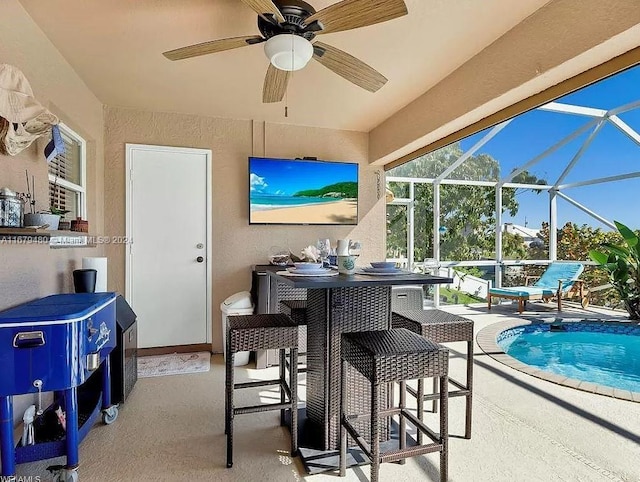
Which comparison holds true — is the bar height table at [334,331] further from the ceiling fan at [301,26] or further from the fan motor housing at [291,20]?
the fan motor housing at [291,20]

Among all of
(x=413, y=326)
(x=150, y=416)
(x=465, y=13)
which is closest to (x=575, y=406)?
(x=413, y=326)

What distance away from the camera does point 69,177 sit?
127 inches

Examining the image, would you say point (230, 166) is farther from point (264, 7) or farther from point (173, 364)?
point (264, 7)

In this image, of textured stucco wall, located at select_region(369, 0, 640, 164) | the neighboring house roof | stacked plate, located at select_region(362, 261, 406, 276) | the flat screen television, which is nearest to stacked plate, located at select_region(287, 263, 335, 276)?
stacked plate, located at select_region(362, 261, 406, 276)

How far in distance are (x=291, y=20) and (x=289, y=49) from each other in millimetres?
166

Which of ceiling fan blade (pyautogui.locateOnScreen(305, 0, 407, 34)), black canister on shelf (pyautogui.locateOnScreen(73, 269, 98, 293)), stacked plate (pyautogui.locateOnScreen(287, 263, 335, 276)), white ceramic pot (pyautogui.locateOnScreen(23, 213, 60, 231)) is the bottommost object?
black canister on shelf (pyautogui.locateOnScreen(73, 269, 98, 293))

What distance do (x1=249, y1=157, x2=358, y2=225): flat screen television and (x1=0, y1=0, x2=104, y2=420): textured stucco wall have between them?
5.58 ft

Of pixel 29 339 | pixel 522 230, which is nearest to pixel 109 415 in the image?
pixel 29 339

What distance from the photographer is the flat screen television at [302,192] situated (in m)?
4.14

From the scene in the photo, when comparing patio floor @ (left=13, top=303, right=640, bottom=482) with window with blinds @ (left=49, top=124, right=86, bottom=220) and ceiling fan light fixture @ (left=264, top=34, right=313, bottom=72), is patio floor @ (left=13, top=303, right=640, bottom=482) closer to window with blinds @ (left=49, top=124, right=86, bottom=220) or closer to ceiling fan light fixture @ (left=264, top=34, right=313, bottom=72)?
window with blinds @ (left=49, top=124, right=86, bottom=220)

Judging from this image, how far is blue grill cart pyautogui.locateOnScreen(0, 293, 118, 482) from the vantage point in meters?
1.67

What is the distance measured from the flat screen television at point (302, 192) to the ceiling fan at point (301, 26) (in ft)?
6.66

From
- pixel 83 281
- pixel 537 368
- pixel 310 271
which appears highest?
pixel 310 271

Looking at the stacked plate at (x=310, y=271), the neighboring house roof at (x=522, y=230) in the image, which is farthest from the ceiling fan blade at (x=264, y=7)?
the neighboring house roof at (x=522, y=230)
